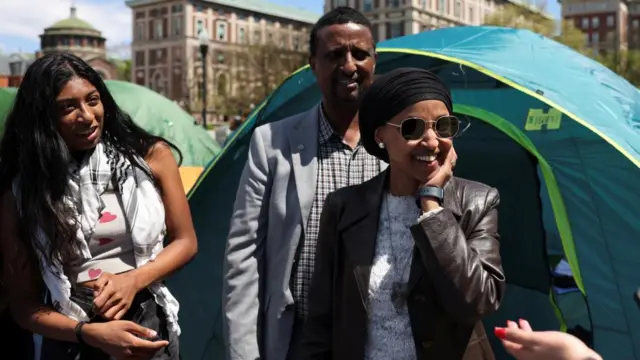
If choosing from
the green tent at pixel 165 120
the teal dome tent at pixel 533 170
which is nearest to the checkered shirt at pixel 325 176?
the teal dome tent at pixel 533 170

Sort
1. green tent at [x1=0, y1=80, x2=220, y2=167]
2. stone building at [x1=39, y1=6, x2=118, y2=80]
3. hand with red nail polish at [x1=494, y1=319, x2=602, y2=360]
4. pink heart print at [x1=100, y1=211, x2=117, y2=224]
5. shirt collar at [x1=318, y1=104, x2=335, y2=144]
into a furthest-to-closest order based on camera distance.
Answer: stone building at [x1=39, y1=6, x2=118, y2=80], green tent at [x1=0, y1=80, x2=220, y2=167], shirt collar at [x1=318, y1=104, x2=335, y2=144], pink heart print at [x1=100, y1=211, x2=117, y2=224], hand with red nail polish at [x1=494, y1=319, x2=602, y2=360]

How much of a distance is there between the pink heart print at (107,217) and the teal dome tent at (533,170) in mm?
1730

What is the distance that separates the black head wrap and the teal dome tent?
149 cm

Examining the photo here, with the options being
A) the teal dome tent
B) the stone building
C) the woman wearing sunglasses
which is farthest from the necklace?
the stone building

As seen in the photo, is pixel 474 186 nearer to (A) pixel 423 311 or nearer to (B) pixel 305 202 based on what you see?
(A) pixel 423 311

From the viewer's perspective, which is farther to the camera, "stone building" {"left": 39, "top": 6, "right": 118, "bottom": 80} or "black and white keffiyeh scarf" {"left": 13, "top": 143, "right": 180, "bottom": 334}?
"stone building" {"left": 39, "top": 6, "right": 118, "bottom": 80}

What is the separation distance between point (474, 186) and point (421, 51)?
1777 millimetres

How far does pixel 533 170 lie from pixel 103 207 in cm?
307

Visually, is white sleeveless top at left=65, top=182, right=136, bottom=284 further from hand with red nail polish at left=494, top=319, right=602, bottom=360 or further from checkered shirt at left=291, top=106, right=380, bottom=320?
hand with red nail polish at left=494, top=319, right=602, bottom=360

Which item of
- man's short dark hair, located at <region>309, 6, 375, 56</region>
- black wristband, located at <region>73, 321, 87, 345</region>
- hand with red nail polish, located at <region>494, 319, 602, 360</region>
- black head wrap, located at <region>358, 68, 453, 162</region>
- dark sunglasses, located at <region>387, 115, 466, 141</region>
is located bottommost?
black wristband, located at <region>73, 321, 87, 345</region>

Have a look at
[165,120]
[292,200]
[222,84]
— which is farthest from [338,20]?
[222,84]

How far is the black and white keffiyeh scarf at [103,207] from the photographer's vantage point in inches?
86.0

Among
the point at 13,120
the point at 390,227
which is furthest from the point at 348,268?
the point at 13,120

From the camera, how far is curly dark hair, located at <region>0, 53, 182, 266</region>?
2160mm
